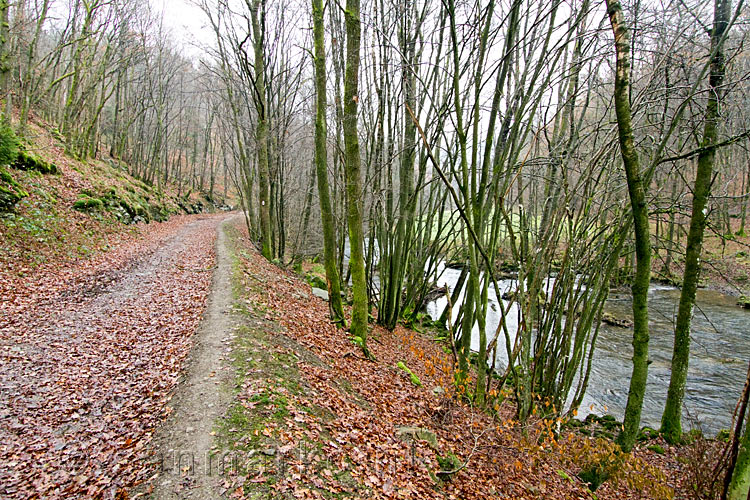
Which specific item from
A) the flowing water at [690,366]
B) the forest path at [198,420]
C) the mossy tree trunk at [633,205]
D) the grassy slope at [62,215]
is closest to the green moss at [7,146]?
the grassy slope at [62,215]

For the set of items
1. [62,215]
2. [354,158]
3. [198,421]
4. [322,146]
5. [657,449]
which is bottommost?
[657,449]

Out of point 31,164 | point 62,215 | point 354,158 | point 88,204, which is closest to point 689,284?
point 354,158

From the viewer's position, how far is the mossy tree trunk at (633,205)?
13.2ft

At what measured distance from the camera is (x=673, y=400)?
21.6 feet

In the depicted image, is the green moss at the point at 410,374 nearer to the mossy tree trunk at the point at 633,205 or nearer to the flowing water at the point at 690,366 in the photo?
the flowing water at the point at 690,366

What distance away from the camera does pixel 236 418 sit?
412cm

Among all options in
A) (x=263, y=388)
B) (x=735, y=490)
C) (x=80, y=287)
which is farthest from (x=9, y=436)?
(x=735, y=490)

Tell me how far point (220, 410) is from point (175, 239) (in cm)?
1442

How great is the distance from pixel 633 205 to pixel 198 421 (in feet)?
17.9

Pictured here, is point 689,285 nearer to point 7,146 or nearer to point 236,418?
point 236,418

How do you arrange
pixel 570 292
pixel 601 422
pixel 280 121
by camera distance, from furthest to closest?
pixel 280 121
pixel 601 422
pixel 570 292

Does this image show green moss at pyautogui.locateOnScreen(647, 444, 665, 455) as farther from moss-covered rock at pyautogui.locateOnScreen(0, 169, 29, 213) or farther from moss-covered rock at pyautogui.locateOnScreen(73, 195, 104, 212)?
moss-covered rock at pyautogui.locateOnScreen(73, 195, 104, 212)

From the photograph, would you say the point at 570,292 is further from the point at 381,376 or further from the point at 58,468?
the point at 58,468

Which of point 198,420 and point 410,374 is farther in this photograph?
point 410,374
